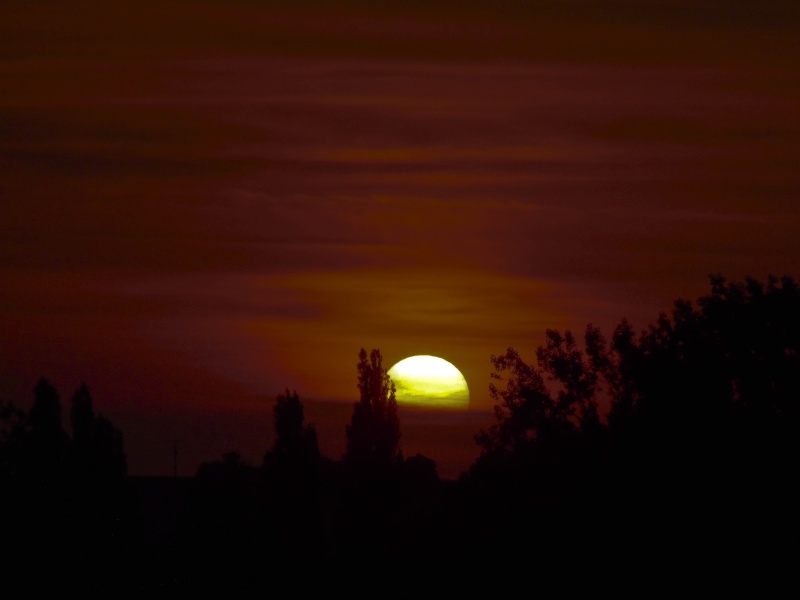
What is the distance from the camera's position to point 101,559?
49188mm

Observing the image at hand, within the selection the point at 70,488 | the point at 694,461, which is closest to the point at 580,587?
the point at 694,461

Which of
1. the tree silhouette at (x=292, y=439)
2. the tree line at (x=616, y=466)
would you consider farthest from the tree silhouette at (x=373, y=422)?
the tree line at (x=616, y=466)

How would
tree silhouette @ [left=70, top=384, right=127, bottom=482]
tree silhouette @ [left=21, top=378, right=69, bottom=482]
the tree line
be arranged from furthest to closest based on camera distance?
1. tree silhouette @ [left=70, top=384, right=127, bottom=482]
2. tree silhouette @ [left=21, top=378, right=69, bottom=482]
3. the tree line

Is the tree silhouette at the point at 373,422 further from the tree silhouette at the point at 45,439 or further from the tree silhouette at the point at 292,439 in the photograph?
the tree silhouette at the point at 45,439

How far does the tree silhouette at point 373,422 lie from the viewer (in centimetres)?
8075

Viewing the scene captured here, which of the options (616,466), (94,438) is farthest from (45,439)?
(616,466)

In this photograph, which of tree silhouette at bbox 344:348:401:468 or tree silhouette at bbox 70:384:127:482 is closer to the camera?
tree silhouette at bbox 70:384:127:482

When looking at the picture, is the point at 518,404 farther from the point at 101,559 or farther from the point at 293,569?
the point at 101,559

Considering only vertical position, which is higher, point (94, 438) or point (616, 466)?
point (94, 438)

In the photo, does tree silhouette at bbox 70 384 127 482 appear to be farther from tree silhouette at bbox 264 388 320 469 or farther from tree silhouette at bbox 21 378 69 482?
tree silhouette at bbox 264 388 320 469

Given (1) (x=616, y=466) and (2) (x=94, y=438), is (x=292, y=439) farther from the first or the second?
(1) (x=616, y=466)

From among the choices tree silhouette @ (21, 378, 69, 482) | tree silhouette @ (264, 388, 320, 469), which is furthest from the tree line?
tree silhouette @ (264, 388, 320, 469)

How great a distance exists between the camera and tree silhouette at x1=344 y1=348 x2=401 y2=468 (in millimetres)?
80750

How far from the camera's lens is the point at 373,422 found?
267 feet
